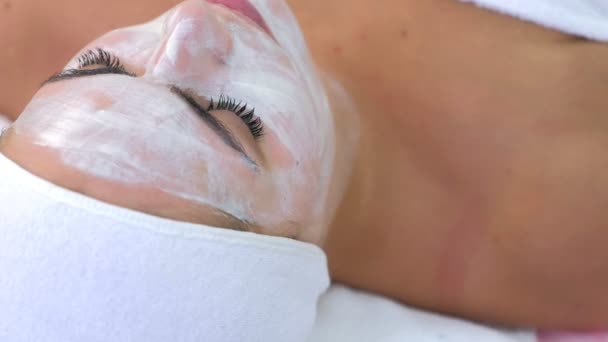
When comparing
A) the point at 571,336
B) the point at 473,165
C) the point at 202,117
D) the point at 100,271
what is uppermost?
the point at 202,117

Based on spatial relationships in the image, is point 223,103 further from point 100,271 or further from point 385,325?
point 385,325

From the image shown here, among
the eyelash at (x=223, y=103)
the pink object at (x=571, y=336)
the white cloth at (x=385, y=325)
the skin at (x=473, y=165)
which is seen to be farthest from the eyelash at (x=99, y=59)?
the pink object at (x=571, y=336)

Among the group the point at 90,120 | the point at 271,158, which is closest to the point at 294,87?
the point at 271,158

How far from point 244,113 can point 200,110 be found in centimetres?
7

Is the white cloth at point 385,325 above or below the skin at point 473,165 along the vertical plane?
below

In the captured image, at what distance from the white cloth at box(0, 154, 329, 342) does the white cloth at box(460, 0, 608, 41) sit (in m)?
0.67

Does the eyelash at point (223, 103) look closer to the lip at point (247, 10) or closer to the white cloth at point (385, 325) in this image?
the lip at point (247, 10)

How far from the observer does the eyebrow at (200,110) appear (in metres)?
0.62

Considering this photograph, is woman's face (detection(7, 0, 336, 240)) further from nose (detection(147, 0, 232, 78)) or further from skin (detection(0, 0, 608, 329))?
skin (detection(0, 0, 608, 329))

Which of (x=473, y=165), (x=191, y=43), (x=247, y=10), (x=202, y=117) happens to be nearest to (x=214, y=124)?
(x=202, y=117)

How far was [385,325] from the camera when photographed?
0.94 metres

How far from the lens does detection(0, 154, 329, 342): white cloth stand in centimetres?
56

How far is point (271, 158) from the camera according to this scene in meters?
0.67

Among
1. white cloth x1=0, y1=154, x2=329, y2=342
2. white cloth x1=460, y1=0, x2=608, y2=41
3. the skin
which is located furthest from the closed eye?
white cloth x1=460, y1=0, x2=608, y2=41
